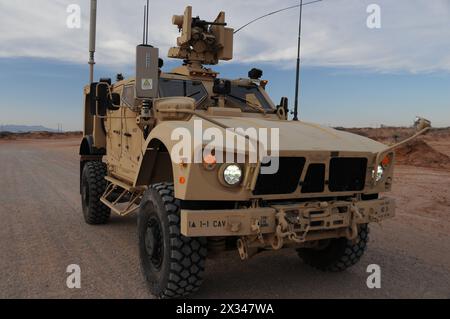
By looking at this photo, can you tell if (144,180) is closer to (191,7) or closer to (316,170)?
(316,170)

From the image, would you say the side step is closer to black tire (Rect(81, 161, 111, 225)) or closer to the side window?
black tire (Rect(81, 161, 111, 225))

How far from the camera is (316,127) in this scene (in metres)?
4.85

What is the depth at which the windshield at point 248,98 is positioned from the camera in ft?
19.1

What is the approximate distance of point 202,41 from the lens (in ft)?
21.1

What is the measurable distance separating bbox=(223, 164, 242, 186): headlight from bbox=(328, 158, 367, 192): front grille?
0.89 meters

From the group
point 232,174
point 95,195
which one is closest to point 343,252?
point 232,174

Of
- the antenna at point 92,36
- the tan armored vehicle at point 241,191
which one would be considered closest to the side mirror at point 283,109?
the tan armored vehicle at point 241,191

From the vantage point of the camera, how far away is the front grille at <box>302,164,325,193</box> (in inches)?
154

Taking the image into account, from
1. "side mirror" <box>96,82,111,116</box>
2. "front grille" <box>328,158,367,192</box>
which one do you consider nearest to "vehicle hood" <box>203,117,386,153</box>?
"front grille" <box>328,158,367,192</box>

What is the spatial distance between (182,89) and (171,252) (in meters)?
2.44

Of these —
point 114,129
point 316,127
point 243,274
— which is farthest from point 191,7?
point 243,274

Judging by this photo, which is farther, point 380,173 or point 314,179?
point 380,173

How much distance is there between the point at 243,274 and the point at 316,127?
5.72 ft

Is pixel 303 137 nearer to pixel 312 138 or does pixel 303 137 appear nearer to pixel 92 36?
pixel 312 138
